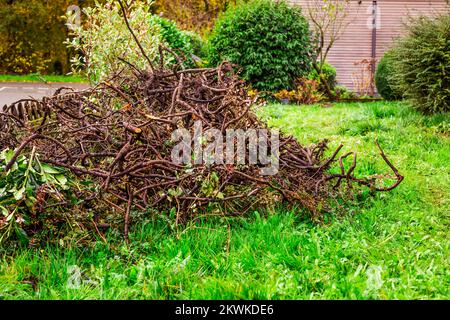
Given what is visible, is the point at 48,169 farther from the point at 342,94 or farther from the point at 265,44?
the point at 342,94

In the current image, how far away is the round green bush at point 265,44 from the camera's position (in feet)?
41.3

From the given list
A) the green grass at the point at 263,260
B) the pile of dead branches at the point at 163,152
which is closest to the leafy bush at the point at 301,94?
the pile of dead branches at the point at 163,152

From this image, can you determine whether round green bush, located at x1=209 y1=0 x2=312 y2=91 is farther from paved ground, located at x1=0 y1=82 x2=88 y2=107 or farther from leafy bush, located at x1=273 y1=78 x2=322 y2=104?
paved ground, located at x1=0 y1=82 x2=88 y2=107

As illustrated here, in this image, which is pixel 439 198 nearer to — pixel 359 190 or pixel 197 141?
pixel 359 190

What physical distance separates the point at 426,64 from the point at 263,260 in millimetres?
6864

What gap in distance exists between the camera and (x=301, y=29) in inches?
514

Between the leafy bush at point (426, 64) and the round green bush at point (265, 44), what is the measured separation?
11.6 feet

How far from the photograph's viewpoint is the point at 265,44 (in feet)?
41.8

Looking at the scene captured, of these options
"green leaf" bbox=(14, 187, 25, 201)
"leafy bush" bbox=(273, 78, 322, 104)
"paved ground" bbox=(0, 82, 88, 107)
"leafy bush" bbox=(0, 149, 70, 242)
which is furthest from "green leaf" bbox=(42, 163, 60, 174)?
"paved ground" bbox=(0, 82, 88, 107)

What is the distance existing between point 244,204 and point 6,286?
1821 mm

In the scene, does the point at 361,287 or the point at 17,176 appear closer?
the point at 361,287
